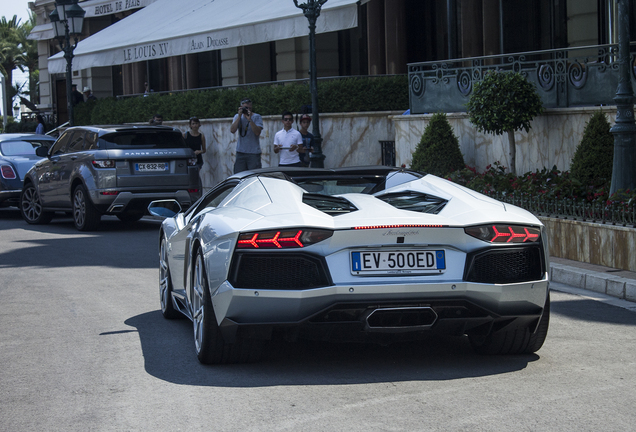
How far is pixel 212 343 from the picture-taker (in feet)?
17.9

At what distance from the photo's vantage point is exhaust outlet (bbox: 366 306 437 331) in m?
5.03

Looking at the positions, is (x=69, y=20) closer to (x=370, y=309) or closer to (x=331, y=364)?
(x=331, y=364)

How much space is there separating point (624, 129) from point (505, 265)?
18.6 feet

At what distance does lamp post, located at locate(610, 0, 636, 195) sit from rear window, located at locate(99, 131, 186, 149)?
295 inches

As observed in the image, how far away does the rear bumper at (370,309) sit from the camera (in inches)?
196

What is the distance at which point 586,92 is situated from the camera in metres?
13.1

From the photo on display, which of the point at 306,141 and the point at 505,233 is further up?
the point at 306,141

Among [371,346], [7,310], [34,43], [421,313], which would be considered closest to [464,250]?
[421,313]

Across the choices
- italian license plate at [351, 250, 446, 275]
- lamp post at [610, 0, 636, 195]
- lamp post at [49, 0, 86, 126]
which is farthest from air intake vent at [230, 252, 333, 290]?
lamp post at [49, 0, 86, 126]

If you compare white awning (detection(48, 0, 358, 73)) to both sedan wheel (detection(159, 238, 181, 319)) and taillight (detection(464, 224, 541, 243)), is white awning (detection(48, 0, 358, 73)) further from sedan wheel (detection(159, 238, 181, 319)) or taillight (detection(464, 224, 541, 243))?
taillight (detection(464, 224, 541, 243))

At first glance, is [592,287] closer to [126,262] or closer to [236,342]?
[236,342]

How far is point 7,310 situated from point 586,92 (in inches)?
342

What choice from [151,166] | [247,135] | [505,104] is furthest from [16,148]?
[505,104]

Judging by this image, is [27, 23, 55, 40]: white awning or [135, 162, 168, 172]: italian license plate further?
[27, 23, 55, 40]: white awning
